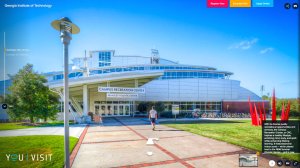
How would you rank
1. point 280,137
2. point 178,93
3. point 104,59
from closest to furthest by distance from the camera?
point 280,137 < point 178,93 < point 104,59

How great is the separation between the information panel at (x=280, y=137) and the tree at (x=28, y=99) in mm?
16928

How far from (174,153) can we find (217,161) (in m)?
1.34

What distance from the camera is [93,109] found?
26609 millimetres

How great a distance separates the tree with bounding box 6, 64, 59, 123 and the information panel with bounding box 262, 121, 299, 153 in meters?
16.9

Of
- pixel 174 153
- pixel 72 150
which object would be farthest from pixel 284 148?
pixel 72 150

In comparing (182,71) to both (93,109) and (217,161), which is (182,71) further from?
(217,161)

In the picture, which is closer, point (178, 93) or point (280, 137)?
point (280, 137)

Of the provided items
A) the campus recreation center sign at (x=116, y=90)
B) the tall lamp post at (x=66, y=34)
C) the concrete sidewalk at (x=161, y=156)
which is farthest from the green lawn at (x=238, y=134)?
the tall lamp post at (x=66, y=34)

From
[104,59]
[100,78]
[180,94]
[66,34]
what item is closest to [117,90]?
[100,78]

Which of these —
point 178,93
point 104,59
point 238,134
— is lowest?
point 238,134

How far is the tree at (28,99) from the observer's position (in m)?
14.9

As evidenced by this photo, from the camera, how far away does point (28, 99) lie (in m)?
15.0

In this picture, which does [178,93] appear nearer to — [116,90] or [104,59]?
[116,90]

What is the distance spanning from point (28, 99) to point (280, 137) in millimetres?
17808
